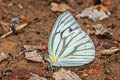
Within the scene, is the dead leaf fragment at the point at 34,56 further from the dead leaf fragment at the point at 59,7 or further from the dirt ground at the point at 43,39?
the dead leaf fragment at the point at 59,7

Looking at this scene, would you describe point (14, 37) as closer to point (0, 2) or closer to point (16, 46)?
point (16, 46)

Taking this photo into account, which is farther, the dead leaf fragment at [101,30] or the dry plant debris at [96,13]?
the dry plant debris at [96,13]

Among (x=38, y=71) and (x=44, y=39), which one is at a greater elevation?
(x=44, y=39)

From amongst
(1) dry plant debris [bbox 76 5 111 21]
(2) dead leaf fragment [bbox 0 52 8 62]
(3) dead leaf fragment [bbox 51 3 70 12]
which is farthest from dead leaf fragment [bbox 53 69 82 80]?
(3) dead leaf fragment [bbox 51 3 70 12]

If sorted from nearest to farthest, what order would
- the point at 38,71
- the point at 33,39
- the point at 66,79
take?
the point at 66,79, the point at 38,71, the point at 33,39


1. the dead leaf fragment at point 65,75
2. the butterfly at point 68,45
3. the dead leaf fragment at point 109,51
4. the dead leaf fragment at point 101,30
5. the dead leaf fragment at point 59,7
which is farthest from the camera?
the dead leaf fragment at point 59,7

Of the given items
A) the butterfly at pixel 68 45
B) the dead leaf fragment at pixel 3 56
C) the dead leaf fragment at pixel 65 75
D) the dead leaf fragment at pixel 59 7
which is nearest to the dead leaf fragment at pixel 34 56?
the butterfly at pixel 68 45

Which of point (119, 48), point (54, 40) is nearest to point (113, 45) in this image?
point (119, 48)
